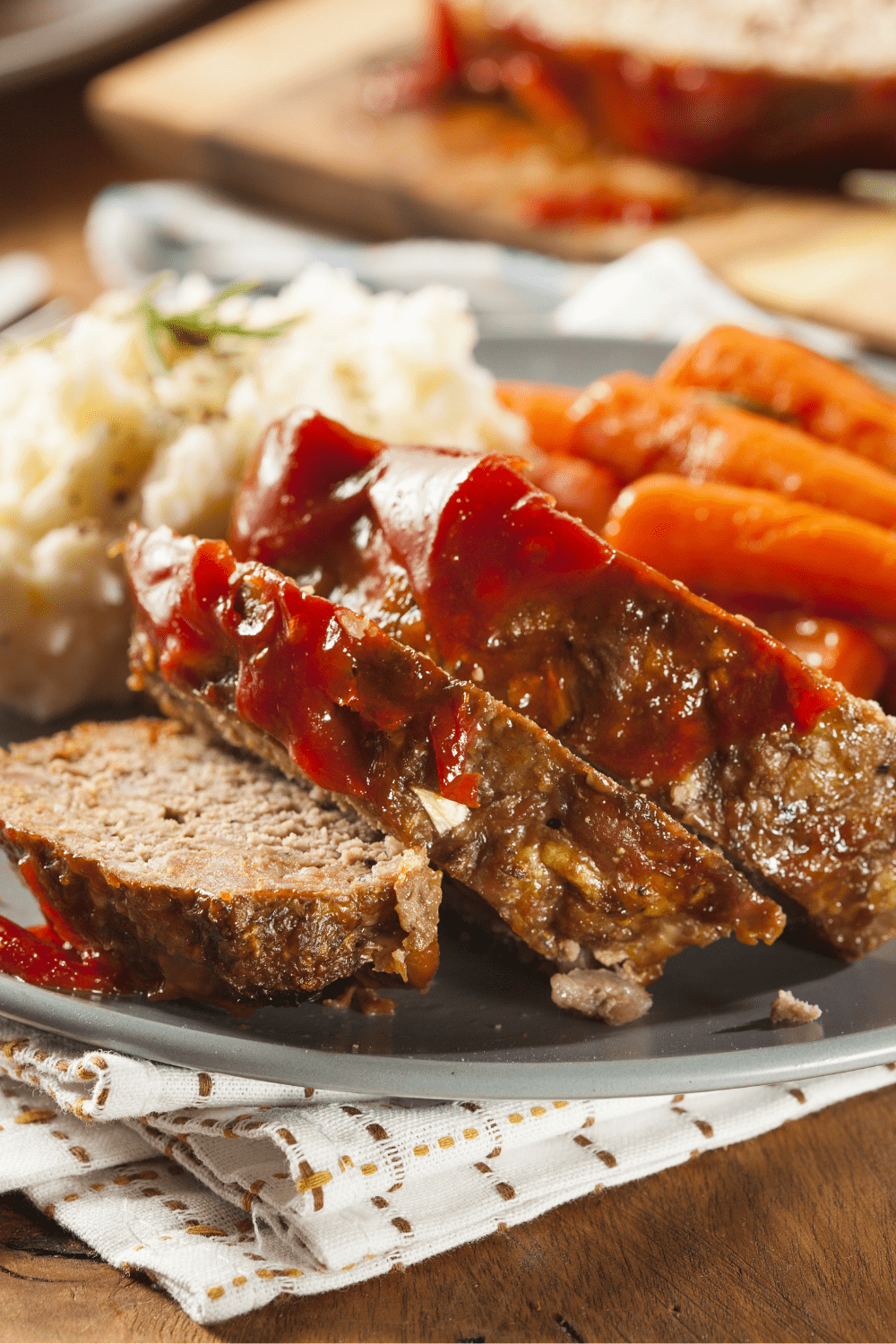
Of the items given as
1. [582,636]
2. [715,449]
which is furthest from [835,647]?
[582,636]

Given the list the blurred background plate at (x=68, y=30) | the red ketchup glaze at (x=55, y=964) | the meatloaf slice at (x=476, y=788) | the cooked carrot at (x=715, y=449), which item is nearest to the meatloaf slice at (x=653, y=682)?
the meatloaf slice at (x=476, y=788)

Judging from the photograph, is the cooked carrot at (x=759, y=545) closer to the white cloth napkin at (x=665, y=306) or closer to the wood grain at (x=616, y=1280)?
the wood grain at (x=616, y=1280)

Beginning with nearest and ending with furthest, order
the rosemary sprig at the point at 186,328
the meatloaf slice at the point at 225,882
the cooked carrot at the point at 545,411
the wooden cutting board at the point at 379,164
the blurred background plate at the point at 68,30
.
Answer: the meatloaf slice at the point at 225,882 < the rosemary sprig at the point at 186,328 < the cooked carrot at the point at 545,411 < the wooden cutting board at the point at 379,164 < the blurred background plate at the point at 68,30

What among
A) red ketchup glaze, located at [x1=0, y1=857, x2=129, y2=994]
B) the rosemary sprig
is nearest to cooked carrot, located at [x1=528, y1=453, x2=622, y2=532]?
the rosemary sprig

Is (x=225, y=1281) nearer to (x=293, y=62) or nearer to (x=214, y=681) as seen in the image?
(x=214, y=681)

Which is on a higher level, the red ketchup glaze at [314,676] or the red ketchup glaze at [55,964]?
the red ketchup glaze at [314,676]

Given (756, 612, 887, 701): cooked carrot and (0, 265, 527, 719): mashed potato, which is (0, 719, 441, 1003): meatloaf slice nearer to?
(0, 265, 527, 719): mashed potato

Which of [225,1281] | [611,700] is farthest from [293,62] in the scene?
[225,1281]

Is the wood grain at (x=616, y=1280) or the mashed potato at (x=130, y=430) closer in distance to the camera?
the wood grain at (x=616, y=1280)
